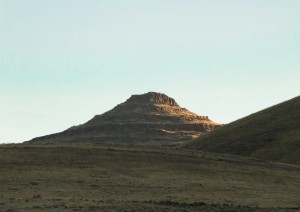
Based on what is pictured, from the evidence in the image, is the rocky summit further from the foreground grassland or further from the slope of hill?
the foreground grassland

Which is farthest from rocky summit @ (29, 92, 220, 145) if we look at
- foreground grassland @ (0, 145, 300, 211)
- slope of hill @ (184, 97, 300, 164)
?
foreground grassland @ (0, 145, 300, 211)

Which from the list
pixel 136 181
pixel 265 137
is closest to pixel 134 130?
pixel 265 137

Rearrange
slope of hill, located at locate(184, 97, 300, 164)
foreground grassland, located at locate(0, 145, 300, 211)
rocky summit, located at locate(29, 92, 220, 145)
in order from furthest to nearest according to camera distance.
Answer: rocky summit, located at locate(29, 92, 220, 145) < slope of hill, located at locate(184, 97, 300, 164) < foreground grassland, located at locate(0, 145, 300, 211)

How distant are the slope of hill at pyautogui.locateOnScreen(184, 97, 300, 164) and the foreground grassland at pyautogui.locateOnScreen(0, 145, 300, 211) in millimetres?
19414

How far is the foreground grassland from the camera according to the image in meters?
33.2

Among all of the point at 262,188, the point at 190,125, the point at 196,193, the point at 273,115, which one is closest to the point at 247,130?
the point at 273,115

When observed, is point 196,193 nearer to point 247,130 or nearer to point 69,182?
point 69,182

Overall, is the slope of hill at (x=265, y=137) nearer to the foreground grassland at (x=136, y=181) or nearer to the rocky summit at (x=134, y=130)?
the foreground grassland at (x=136, y=181)

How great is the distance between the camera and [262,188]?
45.5 meters

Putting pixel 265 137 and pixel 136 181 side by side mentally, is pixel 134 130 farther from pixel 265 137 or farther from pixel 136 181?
pixel 136 181

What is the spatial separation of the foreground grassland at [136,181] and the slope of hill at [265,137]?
63.7 feet

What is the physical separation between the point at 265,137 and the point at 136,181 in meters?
53.5

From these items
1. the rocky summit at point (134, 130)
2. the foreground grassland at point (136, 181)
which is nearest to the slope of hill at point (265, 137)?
the foreground grassland at point (136, 181)

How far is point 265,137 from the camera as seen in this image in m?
94.0
